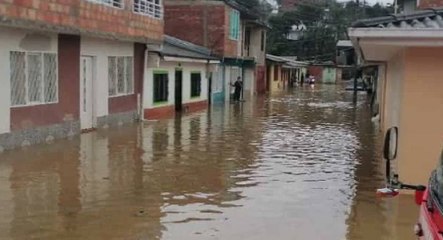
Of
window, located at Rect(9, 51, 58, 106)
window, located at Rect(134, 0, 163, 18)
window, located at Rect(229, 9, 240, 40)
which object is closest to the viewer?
window, located at Rect(9, 51, 58, 106)

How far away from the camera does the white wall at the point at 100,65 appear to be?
1816 cm

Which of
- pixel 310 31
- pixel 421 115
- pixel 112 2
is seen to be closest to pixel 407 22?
pixel 421 115

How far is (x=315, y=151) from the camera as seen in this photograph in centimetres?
1496

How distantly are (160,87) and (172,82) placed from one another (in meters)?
1.88

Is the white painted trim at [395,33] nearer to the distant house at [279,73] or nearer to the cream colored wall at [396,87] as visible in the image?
the cream colored wall at [396,87]

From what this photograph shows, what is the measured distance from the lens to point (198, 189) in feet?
32.6

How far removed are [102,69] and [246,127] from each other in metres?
5.28

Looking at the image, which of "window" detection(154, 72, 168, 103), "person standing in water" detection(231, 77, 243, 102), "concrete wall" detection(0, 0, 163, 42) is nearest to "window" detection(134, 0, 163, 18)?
"concrete wall" detection(0, 0, 163, 42)

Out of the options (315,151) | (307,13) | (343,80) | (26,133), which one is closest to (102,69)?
(26,133)

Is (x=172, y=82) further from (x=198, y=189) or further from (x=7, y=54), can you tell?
(x=198, y=189)

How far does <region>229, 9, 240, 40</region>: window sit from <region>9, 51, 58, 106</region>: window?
2098 cm

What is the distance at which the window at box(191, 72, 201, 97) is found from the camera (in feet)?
97.4

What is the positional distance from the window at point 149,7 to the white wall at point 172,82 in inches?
85.3

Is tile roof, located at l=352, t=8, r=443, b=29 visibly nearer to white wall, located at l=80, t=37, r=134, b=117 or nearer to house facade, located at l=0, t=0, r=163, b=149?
house facade, located at l=0, t=0, r=163, b=149
